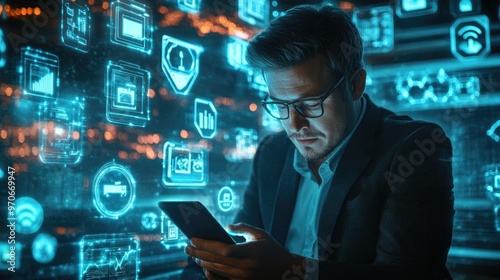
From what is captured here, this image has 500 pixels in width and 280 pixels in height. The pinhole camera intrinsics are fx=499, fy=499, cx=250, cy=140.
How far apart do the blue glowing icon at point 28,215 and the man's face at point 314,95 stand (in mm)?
787

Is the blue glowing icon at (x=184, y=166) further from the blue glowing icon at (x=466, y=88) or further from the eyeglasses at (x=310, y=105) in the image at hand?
the blue glowing icon at (x=466, y=88)

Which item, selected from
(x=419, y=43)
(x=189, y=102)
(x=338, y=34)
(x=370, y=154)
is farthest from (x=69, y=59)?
(x=419, y=43)

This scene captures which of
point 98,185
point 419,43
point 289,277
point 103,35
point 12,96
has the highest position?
point 419,43

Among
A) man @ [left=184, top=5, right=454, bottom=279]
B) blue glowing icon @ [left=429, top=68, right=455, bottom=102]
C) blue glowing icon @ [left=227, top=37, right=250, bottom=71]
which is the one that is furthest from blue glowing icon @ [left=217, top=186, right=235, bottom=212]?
blue glowing icon @ [left=429, top=68, right=455, bottom=102]

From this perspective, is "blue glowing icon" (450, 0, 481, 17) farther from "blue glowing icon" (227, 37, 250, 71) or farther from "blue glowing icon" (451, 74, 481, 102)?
"blue glowing icon" (227, 37, 250, 71)

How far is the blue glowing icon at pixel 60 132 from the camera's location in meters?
1.43

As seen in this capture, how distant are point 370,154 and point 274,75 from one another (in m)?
0.40

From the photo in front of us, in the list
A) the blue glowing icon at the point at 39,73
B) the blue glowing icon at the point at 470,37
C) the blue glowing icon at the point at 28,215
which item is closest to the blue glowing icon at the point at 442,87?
the blue glowing icon at the point at 470,37

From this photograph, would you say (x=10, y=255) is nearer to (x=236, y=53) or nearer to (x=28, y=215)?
(x=28, y=215)

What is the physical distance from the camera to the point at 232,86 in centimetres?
233

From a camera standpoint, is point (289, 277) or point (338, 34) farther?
point (338, 34)

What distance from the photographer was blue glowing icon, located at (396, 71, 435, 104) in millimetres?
2648

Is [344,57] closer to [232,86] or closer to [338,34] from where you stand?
[338,34]

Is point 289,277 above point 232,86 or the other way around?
the other way around
